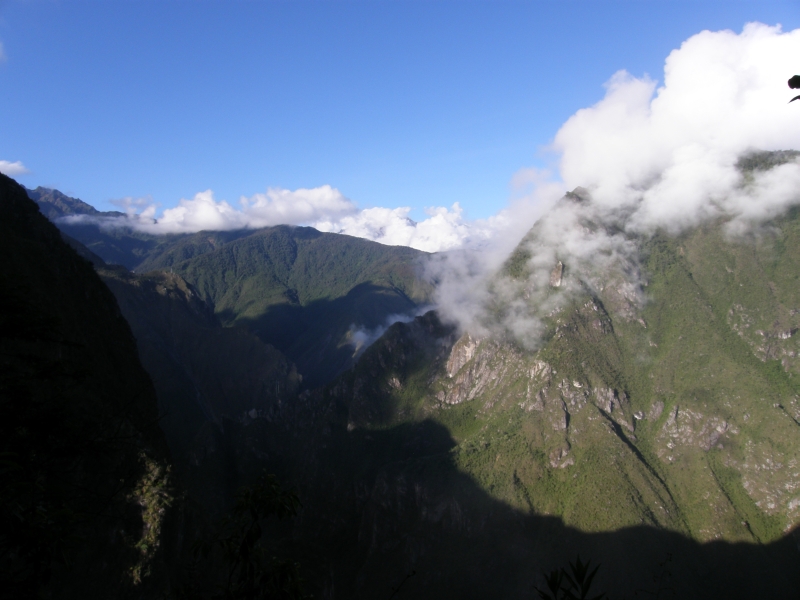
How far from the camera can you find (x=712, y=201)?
498ft

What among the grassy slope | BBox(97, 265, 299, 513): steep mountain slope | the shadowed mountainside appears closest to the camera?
the shadowed mountainside

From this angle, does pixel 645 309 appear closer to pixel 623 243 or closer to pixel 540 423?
pixel 623 243

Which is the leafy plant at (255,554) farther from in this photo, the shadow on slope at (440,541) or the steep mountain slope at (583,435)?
the steep mountain slope at (583,435)

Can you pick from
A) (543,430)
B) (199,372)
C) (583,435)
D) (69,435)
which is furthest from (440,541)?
(69,435)

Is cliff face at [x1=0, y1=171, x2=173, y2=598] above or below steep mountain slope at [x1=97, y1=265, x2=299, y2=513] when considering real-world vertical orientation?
above

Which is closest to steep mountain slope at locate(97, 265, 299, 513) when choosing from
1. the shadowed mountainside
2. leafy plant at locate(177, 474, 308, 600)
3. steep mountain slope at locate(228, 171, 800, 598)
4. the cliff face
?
the shadowed mountainside

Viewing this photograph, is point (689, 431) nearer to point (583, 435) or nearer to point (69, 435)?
point (583, 435)

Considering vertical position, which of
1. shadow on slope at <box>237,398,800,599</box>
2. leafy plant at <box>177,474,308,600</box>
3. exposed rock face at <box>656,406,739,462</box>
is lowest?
shadow on slope at <box>237,398,800,599</box>

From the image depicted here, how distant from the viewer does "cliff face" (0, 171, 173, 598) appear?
7781 mm

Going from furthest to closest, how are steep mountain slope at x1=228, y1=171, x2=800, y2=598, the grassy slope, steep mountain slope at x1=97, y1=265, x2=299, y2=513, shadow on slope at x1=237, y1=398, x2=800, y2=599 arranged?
steep mountain slope at x1=97, y1=265, x2=299, y2=513
the grassy slope
steep mountain slope at x1=228, y1=171, x2=800, y2=598
shadow on slope at x1=237, y1=398, x2=800, y2=599

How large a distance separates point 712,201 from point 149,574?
172984 mm

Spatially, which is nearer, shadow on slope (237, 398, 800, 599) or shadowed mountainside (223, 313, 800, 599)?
shadow on slope (237, 398, 800, 599)

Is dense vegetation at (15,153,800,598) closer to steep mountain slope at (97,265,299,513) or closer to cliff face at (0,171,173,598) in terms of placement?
steep mountain slope at (97,265,299,513)

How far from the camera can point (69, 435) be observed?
13.4 m
